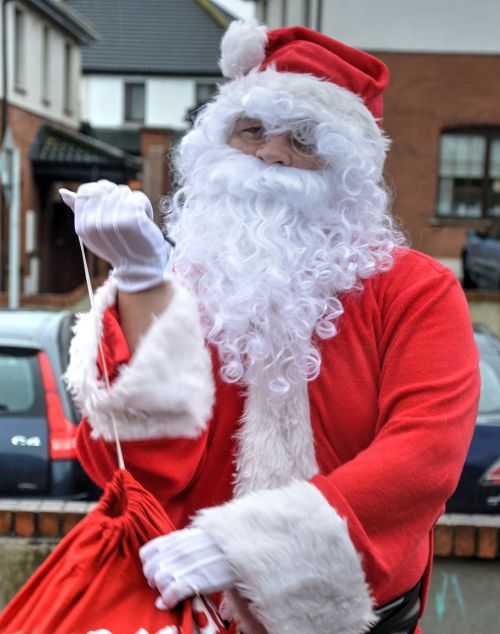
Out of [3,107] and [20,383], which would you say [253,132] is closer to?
[20,383]

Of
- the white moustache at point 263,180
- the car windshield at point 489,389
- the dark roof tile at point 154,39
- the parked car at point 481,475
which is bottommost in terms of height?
the parked car at point 481,475

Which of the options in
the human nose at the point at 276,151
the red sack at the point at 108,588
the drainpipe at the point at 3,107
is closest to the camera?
the red sack at the point at 108,588

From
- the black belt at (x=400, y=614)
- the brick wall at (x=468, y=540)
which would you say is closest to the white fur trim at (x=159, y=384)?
the black belt at (x=400, y=614)

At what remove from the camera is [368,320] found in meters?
1.66

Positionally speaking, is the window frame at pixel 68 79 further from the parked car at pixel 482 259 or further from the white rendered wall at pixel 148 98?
the parked car at pixel 482 259

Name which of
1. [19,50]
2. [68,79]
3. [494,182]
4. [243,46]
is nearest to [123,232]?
[243,46]

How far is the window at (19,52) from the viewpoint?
17.1m

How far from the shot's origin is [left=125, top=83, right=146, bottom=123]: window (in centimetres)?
2911

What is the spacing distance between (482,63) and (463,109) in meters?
0.86

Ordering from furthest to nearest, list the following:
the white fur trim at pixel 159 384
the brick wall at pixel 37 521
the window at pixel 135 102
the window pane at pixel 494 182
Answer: the window at pixel 135 102 < the window pane at pixel 494 182 < the brick wall at pixel 37 521 < the white fur trim at pixel 159 384

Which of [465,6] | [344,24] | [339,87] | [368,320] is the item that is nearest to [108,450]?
[368,320]

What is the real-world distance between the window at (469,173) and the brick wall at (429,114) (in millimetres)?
338

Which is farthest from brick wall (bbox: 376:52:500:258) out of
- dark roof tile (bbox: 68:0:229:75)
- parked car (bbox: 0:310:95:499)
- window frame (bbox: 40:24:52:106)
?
dark roof tile (bbox: 68:0:229:75)

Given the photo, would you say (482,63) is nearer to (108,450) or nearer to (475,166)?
(475,166)
